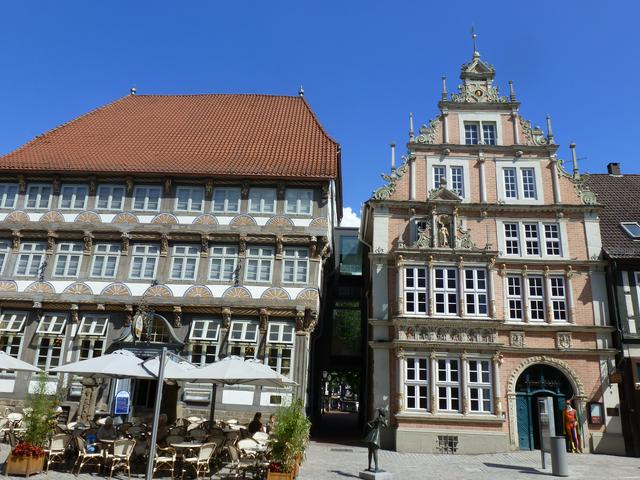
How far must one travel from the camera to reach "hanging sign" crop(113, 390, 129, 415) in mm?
17641

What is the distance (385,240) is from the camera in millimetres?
19391

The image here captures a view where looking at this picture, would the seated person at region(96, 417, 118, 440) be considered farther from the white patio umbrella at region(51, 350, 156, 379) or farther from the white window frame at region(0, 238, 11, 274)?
the white window frame at region(0, 238, 11, 274)

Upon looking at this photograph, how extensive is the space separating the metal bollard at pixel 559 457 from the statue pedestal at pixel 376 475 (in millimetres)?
4268

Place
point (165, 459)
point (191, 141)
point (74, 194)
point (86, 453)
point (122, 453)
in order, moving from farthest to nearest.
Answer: point (191, 141), point (74, 194), point (86, 453), point (122, 453), point (165, 459)

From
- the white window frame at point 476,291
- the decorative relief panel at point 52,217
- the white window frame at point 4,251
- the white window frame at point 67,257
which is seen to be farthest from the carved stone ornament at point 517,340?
the white window frame at point 4,251

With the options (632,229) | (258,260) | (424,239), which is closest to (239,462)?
(258,260)

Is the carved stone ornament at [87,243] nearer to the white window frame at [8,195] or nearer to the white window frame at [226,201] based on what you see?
the white window frame at [8,195]

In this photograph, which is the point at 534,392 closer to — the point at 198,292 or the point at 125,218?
the point at 198,292

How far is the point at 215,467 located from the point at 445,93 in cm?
1665

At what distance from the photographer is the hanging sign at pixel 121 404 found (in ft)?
57.9

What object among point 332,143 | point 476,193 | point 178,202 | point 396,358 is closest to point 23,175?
point 178,202

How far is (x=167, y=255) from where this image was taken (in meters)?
19.1

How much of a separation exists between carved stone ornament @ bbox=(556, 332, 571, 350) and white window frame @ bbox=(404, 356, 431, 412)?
187 inches

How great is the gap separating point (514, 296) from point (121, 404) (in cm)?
1466
